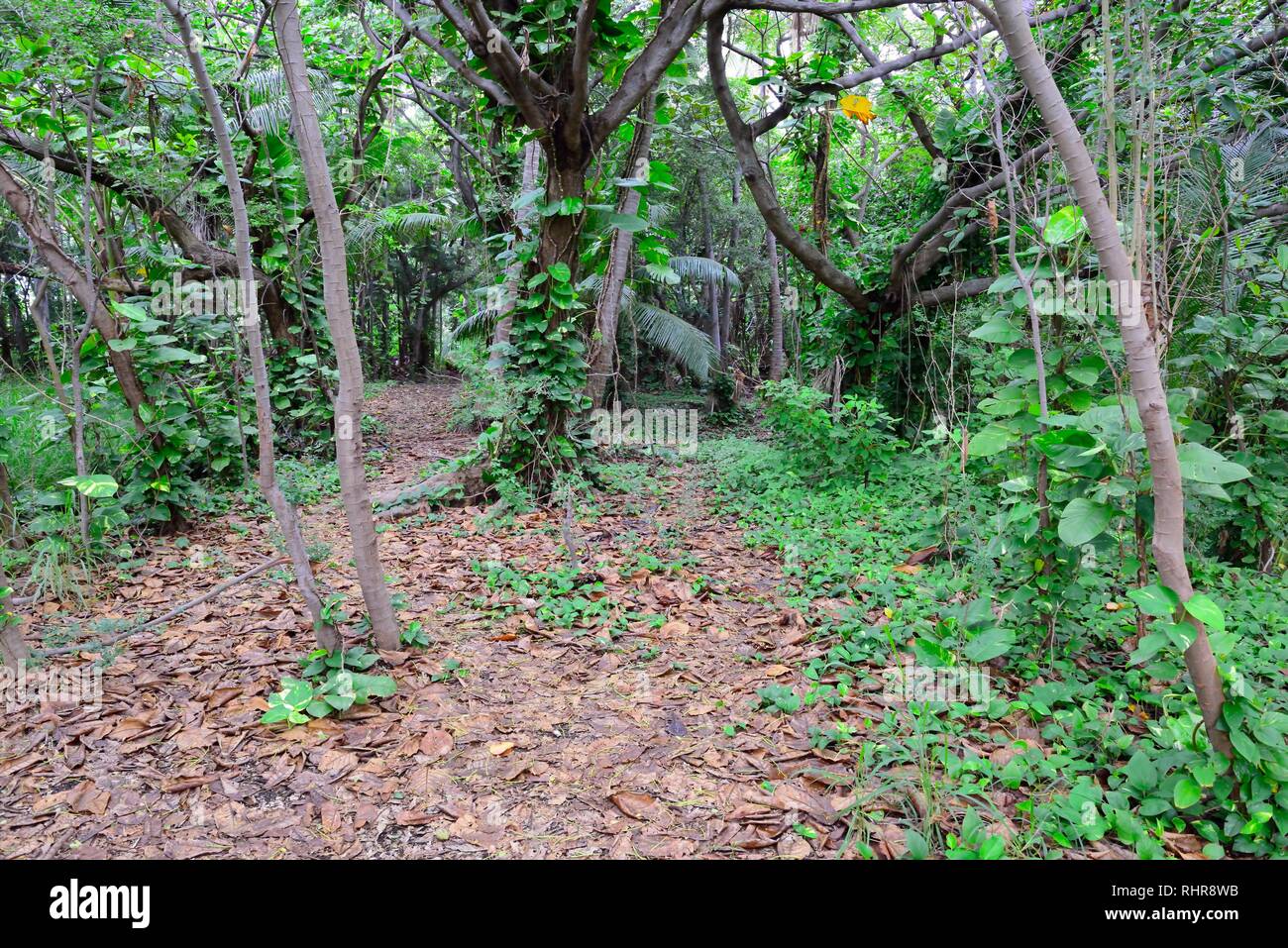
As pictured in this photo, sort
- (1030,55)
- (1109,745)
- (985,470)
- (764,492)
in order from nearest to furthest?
(1030,55)
(1109,745)
(985,470)
(764,492)

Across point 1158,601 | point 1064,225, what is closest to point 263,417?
point 1064,225

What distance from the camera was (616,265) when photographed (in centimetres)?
651

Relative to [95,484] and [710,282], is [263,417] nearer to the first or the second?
[95,484]

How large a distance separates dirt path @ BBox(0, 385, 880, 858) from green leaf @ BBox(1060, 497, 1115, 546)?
3.09ft

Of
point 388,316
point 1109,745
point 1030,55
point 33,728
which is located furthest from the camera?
point 388,316

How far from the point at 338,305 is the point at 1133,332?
8.30ft

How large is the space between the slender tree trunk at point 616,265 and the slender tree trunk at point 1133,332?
4.40m

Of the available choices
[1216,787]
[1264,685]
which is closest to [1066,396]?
[1264,685]

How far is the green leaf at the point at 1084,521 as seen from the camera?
225 cm

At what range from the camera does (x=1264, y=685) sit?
2.71 metres

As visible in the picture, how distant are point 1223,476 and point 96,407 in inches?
226

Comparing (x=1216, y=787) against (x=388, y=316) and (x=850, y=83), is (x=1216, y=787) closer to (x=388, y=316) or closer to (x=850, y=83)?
(x=850, y=83)

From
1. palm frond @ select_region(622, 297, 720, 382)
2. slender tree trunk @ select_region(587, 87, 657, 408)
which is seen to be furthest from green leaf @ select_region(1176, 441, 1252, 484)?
palm frond @ select_region(622, 297, 720, 382)
